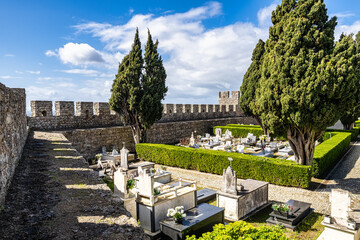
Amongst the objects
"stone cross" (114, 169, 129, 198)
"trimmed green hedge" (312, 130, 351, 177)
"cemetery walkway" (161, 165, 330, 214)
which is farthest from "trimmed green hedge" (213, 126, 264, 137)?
"stone cross" (114, 169, 129, 198)

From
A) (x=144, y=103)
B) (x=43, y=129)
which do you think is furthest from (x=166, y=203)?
(x=43, y=129)

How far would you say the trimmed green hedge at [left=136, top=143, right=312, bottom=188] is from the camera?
1000cm

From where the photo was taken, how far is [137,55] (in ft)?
52.2

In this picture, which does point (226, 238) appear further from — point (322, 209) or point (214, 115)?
point (214, 115)

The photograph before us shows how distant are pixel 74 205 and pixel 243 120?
1164 inches

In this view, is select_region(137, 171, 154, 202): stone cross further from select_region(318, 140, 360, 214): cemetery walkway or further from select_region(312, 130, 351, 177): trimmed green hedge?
select_region(312, 130, 351, 177): trimmed green hedge

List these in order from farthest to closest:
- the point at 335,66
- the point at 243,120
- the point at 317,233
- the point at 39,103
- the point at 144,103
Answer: the point at 243,120 → the point at 144,103 → the point at 39,103 → the point at 335,66 → the point at 317,233

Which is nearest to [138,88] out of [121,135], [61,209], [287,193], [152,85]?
[152,85]

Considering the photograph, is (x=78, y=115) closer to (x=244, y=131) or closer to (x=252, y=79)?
(x=252, y=79)

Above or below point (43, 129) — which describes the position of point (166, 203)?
below

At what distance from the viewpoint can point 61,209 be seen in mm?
3504

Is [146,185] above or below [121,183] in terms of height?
above

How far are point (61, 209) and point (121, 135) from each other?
45.8 ft

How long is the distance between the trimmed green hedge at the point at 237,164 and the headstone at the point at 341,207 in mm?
3708
